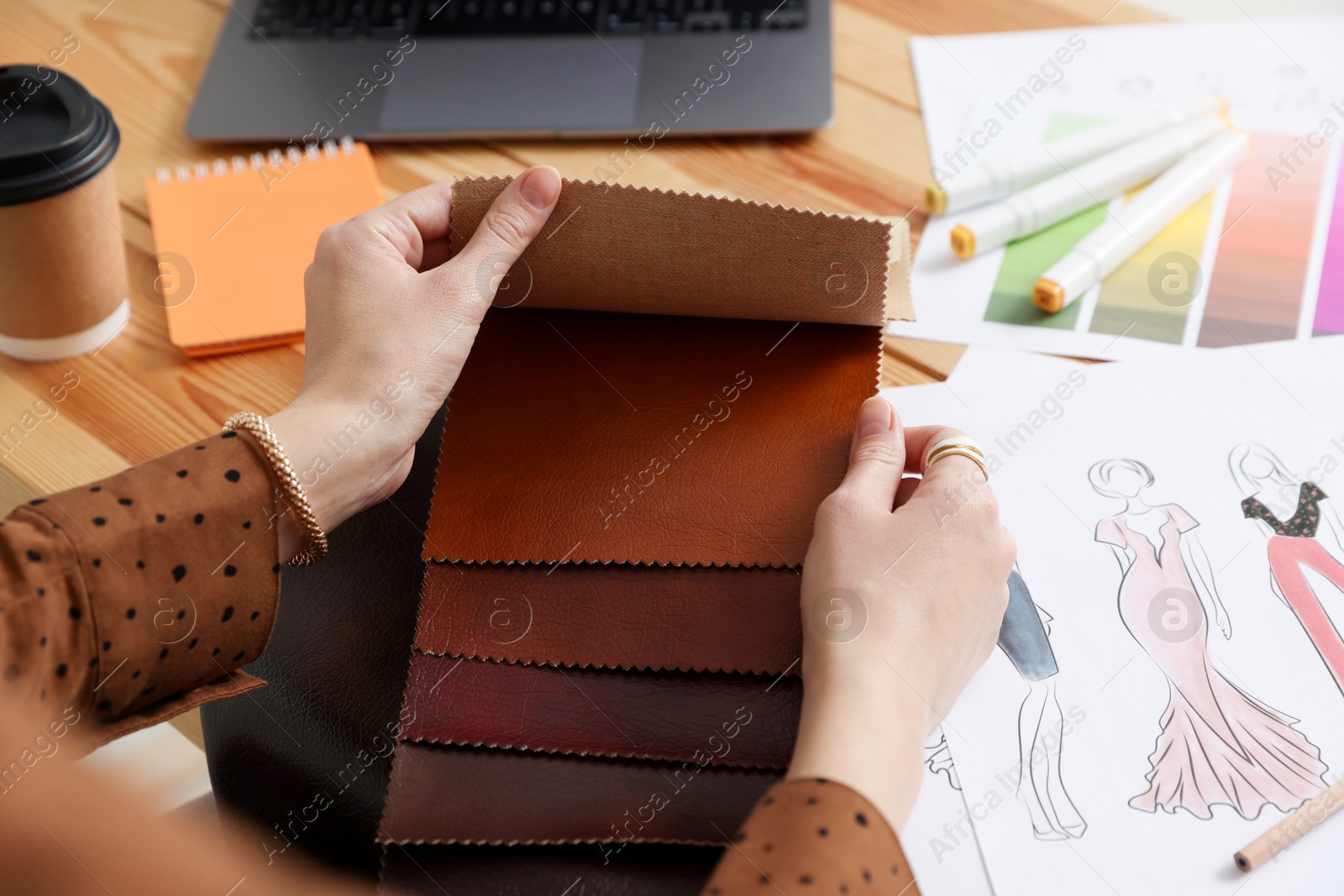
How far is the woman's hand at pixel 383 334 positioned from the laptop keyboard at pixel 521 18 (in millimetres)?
388

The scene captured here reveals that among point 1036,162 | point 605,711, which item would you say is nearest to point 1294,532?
point 1036,162

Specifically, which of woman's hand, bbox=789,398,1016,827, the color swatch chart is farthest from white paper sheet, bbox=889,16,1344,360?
woman's hand, bbox=789,398,1016,827

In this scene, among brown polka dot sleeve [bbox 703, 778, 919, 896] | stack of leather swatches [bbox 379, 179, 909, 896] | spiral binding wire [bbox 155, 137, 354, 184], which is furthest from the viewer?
spiral binding wire [bbox 155, 137, 354, 184]

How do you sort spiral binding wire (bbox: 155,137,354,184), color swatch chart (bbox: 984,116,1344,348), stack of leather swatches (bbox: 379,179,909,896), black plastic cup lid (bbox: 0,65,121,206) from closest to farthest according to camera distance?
stack of leather swatches (bbox: 379,179,909,896) → black plastic cup lid (bbox: 0,65,121,206) → color swatch chart (bbox: 984,116,1344,348) → spiral binding wire (bbox: 155,137,354,184)

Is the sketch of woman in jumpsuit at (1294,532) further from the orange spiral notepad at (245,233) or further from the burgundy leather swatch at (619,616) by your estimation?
the orange spiral notepad at (245,233)

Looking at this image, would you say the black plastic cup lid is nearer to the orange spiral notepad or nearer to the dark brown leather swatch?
the orange spiral notepad

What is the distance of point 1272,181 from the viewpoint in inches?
35.9

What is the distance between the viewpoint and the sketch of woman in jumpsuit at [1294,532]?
0.65 metres

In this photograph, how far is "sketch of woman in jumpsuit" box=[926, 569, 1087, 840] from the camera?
0.59 meters

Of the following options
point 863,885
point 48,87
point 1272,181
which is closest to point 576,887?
point 863,885

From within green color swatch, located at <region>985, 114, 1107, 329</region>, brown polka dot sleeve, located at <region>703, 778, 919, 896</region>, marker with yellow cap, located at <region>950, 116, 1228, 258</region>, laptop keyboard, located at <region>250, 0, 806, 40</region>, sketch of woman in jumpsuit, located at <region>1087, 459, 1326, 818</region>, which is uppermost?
laptop keyboard, located at <region>250, 0, 806, 40</region>

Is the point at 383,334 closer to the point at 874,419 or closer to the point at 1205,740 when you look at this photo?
the point at 874,419

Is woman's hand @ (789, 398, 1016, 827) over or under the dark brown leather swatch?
over

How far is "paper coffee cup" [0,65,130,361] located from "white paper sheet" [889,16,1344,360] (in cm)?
63
